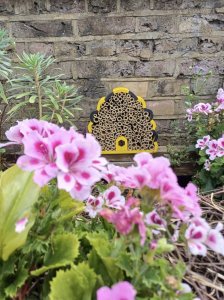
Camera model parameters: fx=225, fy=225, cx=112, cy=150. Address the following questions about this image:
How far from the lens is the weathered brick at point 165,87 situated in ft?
6.63

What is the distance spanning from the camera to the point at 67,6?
1831mm

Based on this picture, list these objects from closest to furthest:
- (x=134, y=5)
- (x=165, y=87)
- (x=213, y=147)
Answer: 1. (x=213, y=147)
2. (x=134, y=5)
3. (x=165, y=87)

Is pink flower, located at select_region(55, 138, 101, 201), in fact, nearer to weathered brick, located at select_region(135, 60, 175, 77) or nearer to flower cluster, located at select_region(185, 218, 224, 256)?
flower cluster, located at select_region(185, 218, 224, 256)

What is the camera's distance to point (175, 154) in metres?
1.97

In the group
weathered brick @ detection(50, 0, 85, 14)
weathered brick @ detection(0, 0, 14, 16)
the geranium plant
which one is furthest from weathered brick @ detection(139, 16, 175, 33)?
the geranium plant

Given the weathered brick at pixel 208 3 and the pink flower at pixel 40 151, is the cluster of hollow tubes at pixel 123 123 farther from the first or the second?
the pink flower at pixel 40 151

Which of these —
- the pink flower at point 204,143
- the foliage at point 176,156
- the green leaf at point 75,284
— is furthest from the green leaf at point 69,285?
the foliage at point 176,156

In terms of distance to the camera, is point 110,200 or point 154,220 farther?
point 110,200

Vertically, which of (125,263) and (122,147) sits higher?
(125,263)

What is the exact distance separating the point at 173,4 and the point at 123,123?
1.04 metres

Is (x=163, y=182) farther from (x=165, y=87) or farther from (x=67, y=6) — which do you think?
(x=67, y=6)

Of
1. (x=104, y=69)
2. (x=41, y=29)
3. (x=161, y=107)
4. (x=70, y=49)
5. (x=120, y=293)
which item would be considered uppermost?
(x=41, y=29)

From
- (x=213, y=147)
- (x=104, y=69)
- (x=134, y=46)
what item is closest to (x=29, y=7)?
(x=104, y=69)

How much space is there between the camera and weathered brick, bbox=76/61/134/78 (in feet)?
6.45
